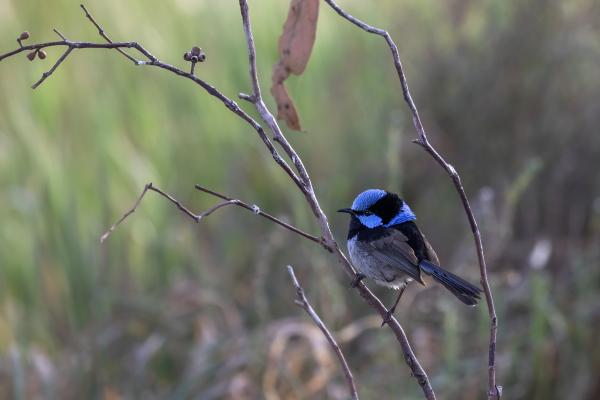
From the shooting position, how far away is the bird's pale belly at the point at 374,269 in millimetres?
2752

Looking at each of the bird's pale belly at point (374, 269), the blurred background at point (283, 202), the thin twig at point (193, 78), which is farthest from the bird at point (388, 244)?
the thin twig at point (193, 78)

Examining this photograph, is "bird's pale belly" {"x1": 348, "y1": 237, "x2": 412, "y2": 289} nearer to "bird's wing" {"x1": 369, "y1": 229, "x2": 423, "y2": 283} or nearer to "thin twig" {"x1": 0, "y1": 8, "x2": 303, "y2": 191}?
"bird's wing" {"x1": 369, "y1": 229, "x2": 423, "y2": 283}

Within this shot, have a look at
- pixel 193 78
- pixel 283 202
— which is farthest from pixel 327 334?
pixel 283 202

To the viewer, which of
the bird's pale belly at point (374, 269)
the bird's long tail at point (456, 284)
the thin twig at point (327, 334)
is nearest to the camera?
the thin twig at point (327, 334)

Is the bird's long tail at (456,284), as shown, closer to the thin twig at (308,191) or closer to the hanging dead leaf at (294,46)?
the thin twig at (308,191)

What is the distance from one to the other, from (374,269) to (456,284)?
13.3 inches

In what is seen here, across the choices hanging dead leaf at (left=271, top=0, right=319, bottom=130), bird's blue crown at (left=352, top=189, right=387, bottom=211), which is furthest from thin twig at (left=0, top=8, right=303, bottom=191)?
bird's blue crown at (left=352, top=189, right=387, bottom=211)

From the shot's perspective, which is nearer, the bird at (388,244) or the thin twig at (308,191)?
the thin twig at (308,191)

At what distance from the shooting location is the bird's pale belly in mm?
2752

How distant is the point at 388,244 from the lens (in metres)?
2.80

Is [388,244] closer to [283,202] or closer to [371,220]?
[371,220]

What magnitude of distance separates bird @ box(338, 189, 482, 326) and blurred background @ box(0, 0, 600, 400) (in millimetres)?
474

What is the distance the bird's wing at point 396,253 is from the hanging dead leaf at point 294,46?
84 cm

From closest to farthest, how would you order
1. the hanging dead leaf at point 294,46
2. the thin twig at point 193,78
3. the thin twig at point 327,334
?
the thin twig at point 193,78, the thin twig at point 327,334, the hanging dead leaf at point 294,46
